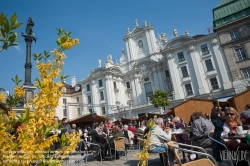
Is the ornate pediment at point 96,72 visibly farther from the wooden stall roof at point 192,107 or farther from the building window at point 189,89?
the wooden stall roof at point 192,107

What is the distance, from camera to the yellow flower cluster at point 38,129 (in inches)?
48.8

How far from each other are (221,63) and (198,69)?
395 cm

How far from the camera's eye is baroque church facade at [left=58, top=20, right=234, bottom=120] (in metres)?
29.8

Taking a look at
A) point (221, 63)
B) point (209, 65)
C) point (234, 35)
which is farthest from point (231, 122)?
point (209, 65)

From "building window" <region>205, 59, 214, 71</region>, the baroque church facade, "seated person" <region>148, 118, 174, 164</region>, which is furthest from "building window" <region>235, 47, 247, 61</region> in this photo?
"seated person" <region>148, 118, 174, 164</region>

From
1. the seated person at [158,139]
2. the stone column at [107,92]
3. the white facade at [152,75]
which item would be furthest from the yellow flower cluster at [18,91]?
the stone column at [107,92]

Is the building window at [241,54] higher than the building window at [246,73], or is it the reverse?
the building window at [241,54]

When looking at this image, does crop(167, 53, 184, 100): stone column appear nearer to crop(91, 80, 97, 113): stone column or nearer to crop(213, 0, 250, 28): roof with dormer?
crop(213, 0, 250, 28): roof with dormer

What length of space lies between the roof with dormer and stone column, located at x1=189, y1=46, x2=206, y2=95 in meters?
5.81

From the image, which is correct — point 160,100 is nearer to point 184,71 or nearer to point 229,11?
point 184,71

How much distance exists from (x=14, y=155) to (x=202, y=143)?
517cm

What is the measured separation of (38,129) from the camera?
135 cm

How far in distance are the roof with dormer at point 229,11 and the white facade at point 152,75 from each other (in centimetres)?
285

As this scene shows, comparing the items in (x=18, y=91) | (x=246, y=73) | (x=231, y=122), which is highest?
(x=246, y=73)
